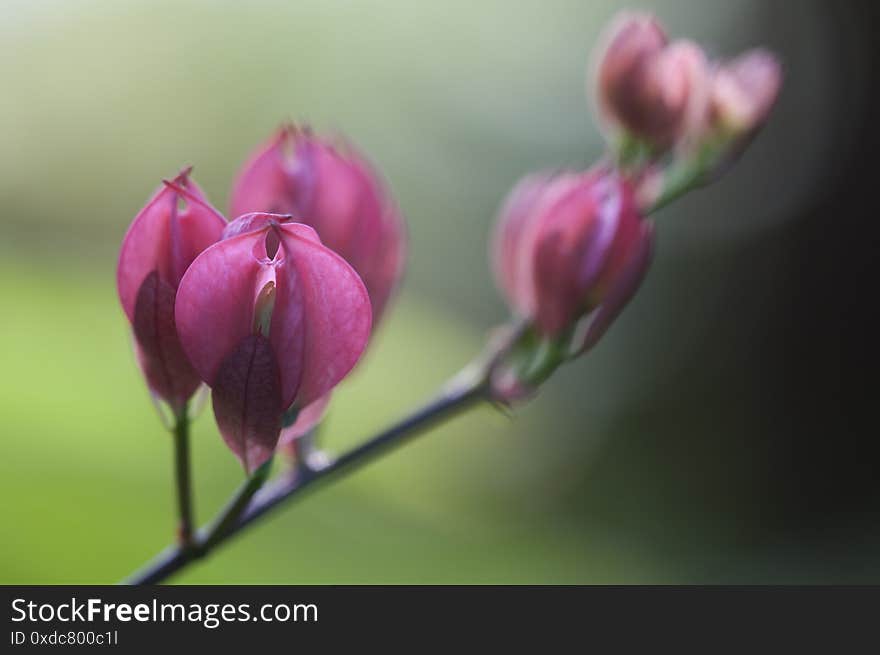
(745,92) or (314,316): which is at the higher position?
(745,92)

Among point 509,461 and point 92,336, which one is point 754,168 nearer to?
point 509,461

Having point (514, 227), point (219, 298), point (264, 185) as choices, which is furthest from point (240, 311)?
point (514, 227)

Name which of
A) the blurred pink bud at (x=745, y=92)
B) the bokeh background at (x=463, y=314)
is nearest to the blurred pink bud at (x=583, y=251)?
the blurred pink bud at (x=745, y=92)

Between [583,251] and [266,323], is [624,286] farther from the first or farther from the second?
[266,323]

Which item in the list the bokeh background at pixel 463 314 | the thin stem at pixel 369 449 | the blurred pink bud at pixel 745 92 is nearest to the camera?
the thin stem at pixel 369 449

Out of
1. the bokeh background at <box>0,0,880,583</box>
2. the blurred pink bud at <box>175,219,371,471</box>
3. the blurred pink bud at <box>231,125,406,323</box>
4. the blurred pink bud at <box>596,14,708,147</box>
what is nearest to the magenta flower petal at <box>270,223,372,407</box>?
the blurred pink bud at <box>175,219,371,471</box>

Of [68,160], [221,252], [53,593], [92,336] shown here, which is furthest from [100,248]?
[221,252]

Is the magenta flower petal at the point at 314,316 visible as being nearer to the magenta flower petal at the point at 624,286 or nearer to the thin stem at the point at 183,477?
the thin stem at the point at 183,477
